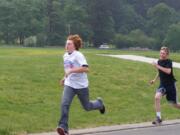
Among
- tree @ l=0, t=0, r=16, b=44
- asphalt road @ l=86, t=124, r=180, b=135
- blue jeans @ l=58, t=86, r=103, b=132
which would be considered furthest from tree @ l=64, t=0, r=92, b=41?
blue jeans @ l=58, t=86, r=103, b=132

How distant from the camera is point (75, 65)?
30.9ft

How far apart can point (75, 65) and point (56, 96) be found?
461 cm

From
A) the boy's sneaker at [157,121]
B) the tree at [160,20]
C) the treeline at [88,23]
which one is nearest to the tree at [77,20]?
the treeline at [88,23]

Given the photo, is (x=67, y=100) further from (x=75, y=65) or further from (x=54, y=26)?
(x=54, y=26)

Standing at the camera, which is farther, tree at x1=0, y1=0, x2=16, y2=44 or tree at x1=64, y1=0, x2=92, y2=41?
tree at x1=64, y1=0, x2=92, y2=41

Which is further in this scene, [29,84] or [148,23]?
[148,23]

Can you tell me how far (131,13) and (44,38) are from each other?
108ft

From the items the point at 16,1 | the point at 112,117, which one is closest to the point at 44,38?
the point at 16,1

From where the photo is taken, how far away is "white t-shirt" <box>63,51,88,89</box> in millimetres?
9453

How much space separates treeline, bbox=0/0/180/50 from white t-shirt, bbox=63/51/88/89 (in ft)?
244

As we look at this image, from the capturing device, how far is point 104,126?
11.4m

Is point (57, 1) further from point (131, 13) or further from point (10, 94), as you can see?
point (10, 94)

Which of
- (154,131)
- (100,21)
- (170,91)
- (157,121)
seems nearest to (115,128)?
(154,131)

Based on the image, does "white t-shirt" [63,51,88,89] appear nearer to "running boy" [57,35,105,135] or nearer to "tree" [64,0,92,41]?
"running boy" [57,35,105,135]
